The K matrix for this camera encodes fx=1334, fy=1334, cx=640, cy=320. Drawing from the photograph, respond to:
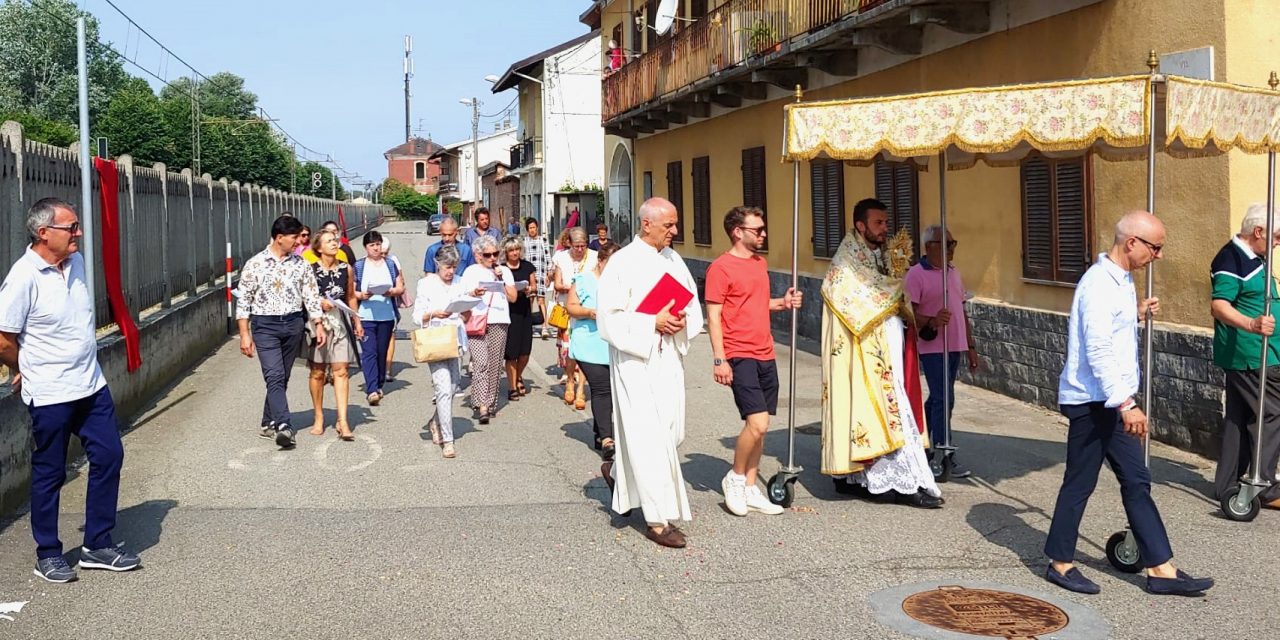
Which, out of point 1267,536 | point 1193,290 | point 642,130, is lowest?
point 1267,536

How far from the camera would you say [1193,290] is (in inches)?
392

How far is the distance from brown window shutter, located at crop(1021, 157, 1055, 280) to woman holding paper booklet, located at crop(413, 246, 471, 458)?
524 centimetres

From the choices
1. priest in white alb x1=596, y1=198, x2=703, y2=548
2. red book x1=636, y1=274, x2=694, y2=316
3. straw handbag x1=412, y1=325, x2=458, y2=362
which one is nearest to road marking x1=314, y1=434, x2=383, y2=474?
straw handbag x1=412, y1=325, x2=458, y2=362

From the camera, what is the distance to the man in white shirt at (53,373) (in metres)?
6.34

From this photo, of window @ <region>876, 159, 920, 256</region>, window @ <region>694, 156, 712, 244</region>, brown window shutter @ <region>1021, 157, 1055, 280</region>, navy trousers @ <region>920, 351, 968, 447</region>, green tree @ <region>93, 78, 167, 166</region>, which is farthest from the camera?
green tree @ <region>93, 78, 167, 166</region>

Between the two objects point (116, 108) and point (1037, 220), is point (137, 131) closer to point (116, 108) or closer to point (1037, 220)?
point (116, 108)

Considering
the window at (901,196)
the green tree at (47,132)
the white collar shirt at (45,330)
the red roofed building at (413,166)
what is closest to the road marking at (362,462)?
the white collar shirt at (45,330)

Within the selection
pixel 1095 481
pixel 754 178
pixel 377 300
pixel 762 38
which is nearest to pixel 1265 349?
pixel 1095 481

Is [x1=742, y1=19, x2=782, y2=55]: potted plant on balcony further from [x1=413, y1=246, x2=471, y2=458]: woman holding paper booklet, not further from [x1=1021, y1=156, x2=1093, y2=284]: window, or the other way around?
[x1=413, y1=246, x2=471, y2=458]: woman holding paper booklet

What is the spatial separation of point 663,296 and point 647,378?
1.47 feet

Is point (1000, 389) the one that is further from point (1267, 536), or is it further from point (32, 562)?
point (32, 562)

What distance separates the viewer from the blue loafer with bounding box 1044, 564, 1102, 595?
6.03m

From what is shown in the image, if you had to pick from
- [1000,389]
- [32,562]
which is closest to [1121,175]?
[1000,389]

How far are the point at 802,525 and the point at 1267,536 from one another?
2445 mm
